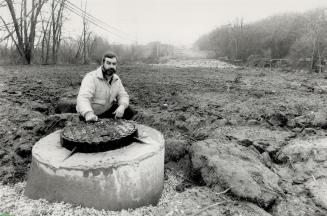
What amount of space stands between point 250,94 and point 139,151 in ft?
14.2

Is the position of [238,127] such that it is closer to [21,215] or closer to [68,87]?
[21,215]

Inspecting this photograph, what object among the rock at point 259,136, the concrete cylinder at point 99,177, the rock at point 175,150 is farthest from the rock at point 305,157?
the concrete cylinder at point 99,177

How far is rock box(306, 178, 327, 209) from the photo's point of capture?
135 inches

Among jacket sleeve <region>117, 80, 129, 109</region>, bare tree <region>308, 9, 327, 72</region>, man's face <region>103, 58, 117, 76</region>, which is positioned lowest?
jacket sleeve <region>117, 80, 129, 109</region>

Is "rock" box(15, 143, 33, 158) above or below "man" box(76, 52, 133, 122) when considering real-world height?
below

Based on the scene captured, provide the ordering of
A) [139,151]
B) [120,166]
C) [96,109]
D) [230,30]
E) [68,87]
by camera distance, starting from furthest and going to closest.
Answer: [230,30] < [68,87] < [96,109] < [139,151] < [120,166]

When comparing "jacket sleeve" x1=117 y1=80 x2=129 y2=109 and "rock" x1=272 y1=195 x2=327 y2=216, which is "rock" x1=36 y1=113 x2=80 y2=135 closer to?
"jacket sleeve" x1=117 y1=80 x2=129 y2=109

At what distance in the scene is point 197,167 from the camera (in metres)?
3.92

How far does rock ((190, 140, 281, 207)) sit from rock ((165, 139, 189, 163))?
0.57ft

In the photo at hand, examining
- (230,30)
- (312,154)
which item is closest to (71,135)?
(312,154)

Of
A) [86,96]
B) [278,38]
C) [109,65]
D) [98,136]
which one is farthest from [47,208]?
[278,38]

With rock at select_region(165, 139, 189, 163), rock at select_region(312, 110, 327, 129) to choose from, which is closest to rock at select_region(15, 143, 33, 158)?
rock at select_region(165, 139, 189, 163)

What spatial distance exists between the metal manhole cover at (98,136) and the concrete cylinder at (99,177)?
73mm

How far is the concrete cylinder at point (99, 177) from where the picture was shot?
3033mm
